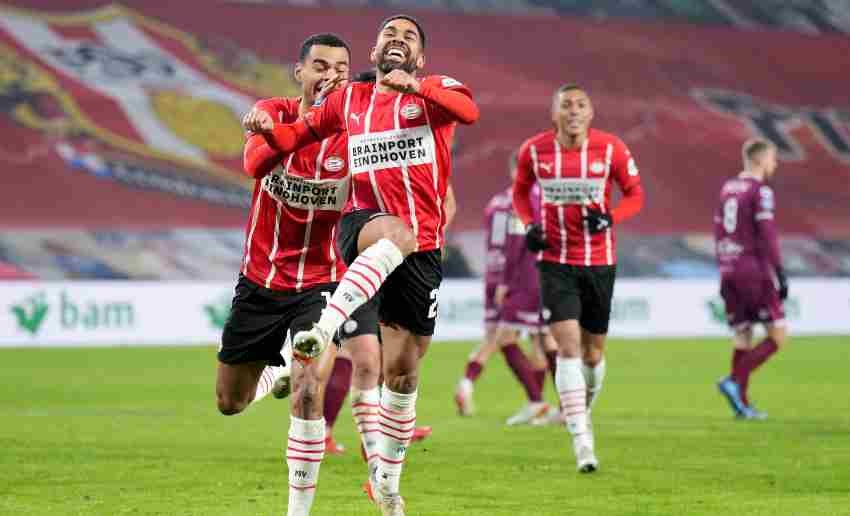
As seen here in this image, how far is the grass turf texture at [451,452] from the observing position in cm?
698

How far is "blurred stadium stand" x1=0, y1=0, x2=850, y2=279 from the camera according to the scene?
27.1m

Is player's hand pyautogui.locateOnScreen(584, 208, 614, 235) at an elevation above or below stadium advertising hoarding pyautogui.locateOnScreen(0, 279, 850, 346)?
above

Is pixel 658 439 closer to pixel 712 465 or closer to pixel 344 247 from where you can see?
pixel 712 465

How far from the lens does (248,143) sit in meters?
6.12

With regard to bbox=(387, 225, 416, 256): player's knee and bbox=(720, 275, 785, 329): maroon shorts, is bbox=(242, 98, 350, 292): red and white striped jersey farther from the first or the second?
bbox=(720, 275, 785, 329): maroon shorts

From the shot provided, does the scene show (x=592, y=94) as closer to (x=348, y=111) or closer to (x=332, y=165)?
(x=332, y=165)

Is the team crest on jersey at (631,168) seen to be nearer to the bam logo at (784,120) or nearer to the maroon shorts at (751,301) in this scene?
the maroon shorts at (751,301)

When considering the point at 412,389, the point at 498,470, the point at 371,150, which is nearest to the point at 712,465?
the point at 498,470

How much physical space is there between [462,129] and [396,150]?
82.4 ft

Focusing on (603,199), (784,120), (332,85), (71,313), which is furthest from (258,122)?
(784,120)

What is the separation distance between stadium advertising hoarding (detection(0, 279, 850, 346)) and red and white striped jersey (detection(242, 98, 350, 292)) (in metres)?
13.6

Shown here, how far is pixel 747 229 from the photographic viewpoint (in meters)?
12.5

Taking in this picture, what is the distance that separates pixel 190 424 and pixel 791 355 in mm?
10922

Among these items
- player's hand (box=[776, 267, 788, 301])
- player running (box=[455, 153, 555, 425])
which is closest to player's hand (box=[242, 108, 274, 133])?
player running (box=[455, 153, 555, 425])
